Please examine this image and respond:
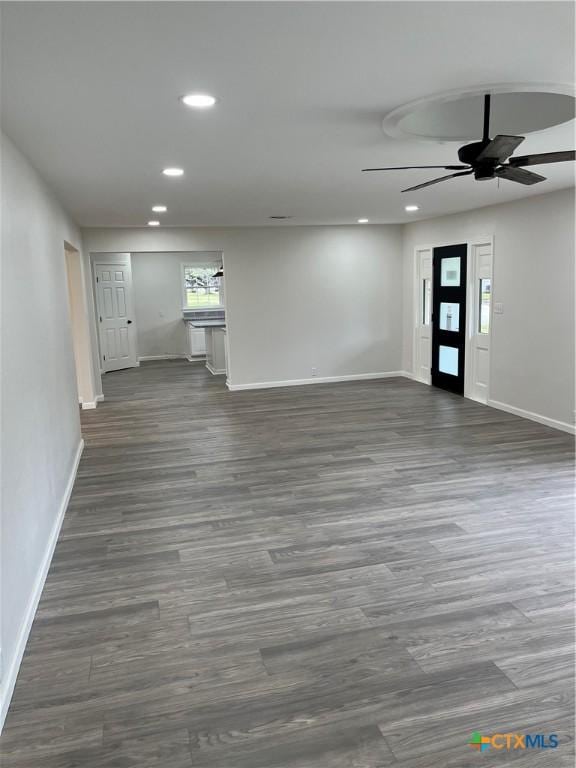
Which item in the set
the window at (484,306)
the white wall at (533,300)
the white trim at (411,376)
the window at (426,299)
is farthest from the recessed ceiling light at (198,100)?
the white trim at (411,376)

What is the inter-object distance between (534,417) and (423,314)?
2.90m

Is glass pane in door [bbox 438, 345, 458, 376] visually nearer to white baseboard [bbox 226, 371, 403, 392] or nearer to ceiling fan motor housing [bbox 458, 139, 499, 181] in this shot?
white baseboard [bbox 226, 371, 403, 392]

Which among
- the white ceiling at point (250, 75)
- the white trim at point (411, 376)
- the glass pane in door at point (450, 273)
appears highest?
the white ceiling at point (250, 75)

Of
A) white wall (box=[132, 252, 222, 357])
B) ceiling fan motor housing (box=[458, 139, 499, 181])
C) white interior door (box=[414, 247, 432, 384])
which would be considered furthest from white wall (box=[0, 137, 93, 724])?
white wall (box=[132, 252, 222, 357])

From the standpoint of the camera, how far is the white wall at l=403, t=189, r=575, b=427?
5.65 m

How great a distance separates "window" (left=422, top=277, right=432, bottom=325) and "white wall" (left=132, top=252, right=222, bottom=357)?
511cm

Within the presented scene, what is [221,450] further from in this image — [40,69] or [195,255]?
[195,255]

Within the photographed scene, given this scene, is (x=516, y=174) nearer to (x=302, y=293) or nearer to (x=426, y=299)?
(x=426, y=299)

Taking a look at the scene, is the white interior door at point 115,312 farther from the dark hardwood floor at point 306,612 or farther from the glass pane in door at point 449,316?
the glass pane in door at point 449,316

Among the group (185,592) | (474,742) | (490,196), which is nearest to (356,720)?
(474,742)

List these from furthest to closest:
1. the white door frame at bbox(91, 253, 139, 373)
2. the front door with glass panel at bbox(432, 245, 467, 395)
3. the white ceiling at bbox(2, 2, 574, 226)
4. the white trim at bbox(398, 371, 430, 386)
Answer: the white door frame at bbox(91, 253, 139, 373)
the white trim at bbox(398, 371, 430, 386)
the front door with glass panel at bbox(432, 245, 467, 395)
the white ceiling at bbox(2, 2, 574, 226)

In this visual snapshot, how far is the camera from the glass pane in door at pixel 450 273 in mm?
7531

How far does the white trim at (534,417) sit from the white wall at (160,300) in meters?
7.20

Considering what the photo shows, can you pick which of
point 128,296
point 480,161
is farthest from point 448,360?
point 128,296
